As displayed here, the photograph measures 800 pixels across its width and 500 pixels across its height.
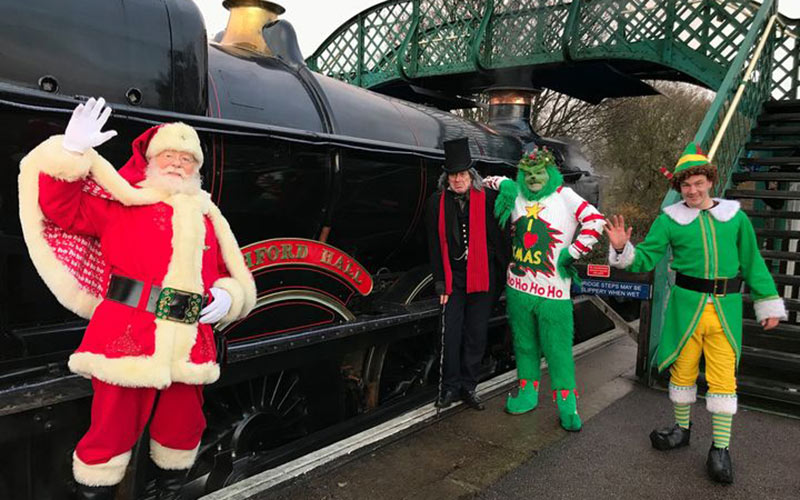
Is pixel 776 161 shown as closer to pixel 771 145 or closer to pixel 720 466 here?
pixel 771 145

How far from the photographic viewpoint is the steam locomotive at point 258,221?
80.9 inches

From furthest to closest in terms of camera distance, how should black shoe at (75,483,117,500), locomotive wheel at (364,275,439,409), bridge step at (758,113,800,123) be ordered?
1. bridge step at (758,113,800,123)
2. locomotive wheel at (364,275,439,409)
3. black shoe at (75,483,117,500)

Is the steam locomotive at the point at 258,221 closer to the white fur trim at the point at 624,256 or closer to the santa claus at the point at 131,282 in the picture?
the santa claus at the point at 131,282

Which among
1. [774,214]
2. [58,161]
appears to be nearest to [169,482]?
[58,161]

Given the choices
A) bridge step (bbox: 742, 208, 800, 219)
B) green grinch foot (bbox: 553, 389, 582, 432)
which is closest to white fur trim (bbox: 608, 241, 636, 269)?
green grinch foot (bbox: 553, 389, 582, 432)

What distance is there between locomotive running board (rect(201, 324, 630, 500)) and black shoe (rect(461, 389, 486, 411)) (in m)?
0.05

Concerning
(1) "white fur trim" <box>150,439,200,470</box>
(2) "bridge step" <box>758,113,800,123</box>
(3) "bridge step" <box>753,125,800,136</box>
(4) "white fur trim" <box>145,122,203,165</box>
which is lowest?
(1) "white fur trim" <box>150,439,200,470</box>

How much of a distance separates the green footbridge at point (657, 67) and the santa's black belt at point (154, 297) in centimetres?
343

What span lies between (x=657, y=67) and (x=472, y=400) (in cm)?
795

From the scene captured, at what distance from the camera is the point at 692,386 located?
3145 mm

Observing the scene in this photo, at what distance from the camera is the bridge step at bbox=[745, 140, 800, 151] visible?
232 inches

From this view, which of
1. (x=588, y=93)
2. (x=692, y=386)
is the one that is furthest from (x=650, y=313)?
(x=588, y=93)

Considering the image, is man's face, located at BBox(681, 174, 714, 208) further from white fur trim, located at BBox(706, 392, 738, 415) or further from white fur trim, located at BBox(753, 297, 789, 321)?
white fur trim, located at BBox(706, 392, 738, 415)

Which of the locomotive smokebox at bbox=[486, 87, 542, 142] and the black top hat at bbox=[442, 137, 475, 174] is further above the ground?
the locomotive smokebox at bbox=[486, 87, 542, 142]
